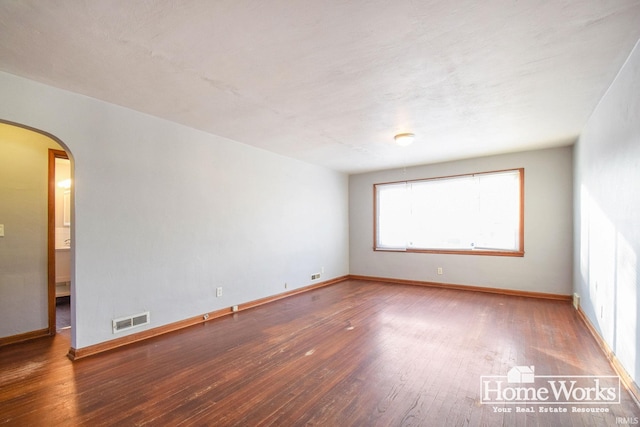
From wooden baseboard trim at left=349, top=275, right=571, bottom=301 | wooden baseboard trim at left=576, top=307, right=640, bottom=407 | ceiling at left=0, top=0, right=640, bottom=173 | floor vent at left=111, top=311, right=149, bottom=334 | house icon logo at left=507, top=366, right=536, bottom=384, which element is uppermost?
ceiling at left=0, top=0, right=640, bottom=173

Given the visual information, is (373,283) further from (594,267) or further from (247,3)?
(247,3)

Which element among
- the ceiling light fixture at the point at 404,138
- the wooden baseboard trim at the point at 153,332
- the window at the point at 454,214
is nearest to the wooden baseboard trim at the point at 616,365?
the window at the point at 454,214

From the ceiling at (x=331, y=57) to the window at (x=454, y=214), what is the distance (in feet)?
5.98

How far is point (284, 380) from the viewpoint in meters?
2.31

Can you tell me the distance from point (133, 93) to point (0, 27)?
0.95m

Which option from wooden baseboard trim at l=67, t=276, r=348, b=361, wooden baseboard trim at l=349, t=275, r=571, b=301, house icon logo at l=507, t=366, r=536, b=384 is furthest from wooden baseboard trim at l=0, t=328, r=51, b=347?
wooden baseboard trim at l=349, t=275, r=571, b=301

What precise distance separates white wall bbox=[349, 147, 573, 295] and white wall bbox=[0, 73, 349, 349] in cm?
275

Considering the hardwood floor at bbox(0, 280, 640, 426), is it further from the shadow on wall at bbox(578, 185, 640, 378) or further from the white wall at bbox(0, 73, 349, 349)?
the white wall at bbox(0, 73, 349, 349)

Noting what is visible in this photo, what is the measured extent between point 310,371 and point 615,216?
291 centimetres

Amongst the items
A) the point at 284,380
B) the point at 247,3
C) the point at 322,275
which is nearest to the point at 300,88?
the point at 247,3

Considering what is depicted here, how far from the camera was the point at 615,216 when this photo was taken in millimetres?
2488

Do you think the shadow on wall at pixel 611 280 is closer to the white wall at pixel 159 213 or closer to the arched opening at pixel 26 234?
the white wall at pixel 159 213

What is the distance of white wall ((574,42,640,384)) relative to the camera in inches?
81.4

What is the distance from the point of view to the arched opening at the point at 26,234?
316 cm
